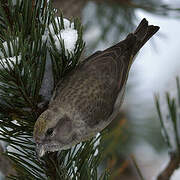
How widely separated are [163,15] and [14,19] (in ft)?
Answer: 5.33

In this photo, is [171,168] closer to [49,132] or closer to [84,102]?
[84,102]

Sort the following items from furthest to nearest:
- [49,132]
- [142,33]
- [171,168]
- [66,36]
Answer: [142,33] → [171,168] → [49,132] → [66,36]

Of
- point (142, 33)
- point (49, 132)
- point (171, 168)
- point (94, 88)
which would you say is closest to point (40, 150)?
point (49, 132)

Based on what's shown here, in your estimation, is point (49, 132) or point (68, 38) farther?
point (49, 132)

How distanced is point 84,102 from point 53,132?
10.0 inches

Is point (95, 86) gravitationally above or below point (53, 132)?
above

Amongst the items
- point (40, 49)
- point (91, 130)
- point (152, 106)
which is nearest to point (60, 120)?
point (91, 130)

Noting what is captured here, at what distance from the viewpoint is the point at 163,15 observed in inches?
115

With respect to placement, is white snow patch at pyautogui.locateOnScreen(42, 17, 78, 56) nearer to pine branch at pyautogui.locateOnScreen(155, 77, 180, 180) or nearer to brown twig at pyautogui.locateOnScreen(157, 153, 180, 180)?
pine branch at pyautogui.locateOnScreen(155, 77, 180, 180)

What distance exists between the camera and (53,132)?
198 centimetres

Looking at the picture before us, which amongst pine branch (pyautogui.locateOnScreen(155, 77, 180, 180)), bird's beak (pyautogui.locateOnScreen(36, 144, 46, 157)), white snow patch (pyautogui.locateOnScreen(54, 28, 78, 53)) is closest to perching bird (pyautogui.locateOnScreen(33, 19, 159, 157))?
bird's beak (pyautogui.locateOnScreen(36, 144, 46, 157))

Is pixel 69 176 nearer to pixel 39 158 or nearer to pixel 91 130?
pixel 39 158

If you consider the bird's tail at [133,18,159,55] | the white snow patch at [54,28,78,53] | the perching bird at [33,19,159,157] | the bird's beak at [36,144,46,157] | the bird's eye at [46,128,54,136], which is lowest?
the bird's beak at [36,144,46,157]

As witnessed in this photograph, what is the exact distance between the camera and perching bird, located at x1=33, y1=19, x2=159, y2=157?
1829mm
